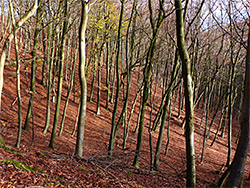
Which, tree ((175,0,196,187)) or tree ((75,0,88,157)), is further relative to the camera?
tree ((75,0,88,157))

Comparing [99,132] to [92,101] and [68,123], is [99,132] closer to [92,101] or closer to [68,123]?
[68,123]

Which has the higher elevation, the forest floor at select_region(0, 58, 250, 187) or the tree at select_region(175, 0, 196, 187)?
the tree at select_region(175, 0, 196, 187)

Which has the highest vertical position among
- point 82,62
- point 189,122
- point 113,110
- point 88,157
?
point 82,62

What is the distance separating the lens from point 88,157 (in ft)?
28.0

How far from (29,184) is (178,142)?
48.1ft

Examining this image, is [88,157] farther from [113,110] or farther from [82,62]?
[82,62]

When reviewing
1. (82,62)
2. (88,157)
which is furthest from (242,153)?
(88,157)

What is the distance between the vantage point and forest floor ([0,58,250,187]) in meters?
4.59

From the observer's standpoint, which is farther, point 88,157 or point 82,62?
point 88,157

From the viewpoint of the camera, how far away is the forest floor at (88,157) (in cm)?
459

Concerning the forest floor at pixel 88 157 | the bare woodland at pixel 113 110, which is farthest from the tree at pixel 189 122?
the forest floor at pixel 88 157

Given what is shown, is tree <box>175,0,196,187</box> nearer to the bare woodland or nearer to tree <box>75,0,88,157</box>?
the bare woodland

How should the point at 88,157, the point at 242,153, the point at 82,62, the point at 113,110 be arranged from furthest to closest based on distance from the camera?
the point at 113,110 → the point at 88,157 → the point at 82,62 → the point at 242,153

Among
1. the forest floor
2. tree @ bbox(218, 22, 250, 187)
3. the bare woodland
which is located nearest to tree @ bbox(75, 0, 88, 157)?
the bare woodland
